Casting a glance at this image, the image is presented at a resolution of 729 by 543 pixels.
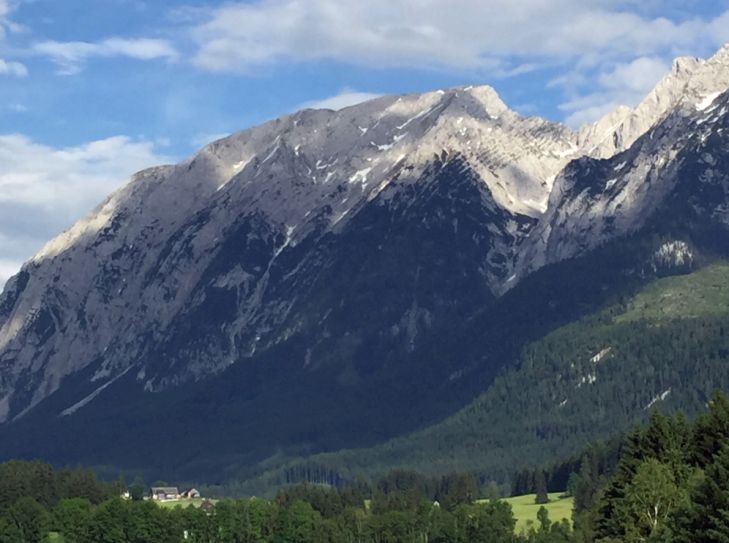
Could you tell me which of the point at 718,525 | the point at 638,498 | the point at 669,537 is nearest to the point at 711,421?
the point at 638,498

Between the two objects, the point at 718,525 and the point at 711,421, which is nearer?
the point at 718,525

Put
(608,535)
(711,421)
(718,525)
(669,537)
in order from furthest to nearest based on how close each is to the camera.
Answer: (608,535)
(711,421)
(669,537)
(718,525)

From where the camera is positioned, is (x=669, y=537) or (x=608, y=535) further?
(x=608, y=535)

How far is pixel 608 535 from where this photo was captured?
159 meters

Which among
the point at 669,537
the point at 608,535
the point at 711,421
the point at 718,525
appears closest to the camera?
the point at 718,525

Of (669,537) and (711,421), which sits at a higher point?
(711,421)

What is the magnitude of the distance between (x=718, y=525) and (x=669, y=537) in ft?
44.5

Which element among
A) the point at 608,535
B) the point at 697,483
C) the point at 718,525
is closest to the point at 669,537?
the point at 697,483

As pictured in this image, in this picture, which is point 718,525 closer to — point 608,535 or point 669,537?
point 669,537

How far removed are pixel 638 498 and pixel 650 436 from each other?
13.3m

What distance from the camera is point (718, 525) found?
11888 centimetres

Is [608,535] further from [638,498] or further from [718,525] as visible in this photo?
[718,525]

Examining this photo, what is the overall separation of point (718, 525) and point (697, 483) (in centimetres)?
1409

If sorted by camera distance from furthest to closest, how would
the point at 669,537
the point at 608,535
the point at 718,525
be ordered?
the point at 608,535
the point at 669,537
the point at 718,525
